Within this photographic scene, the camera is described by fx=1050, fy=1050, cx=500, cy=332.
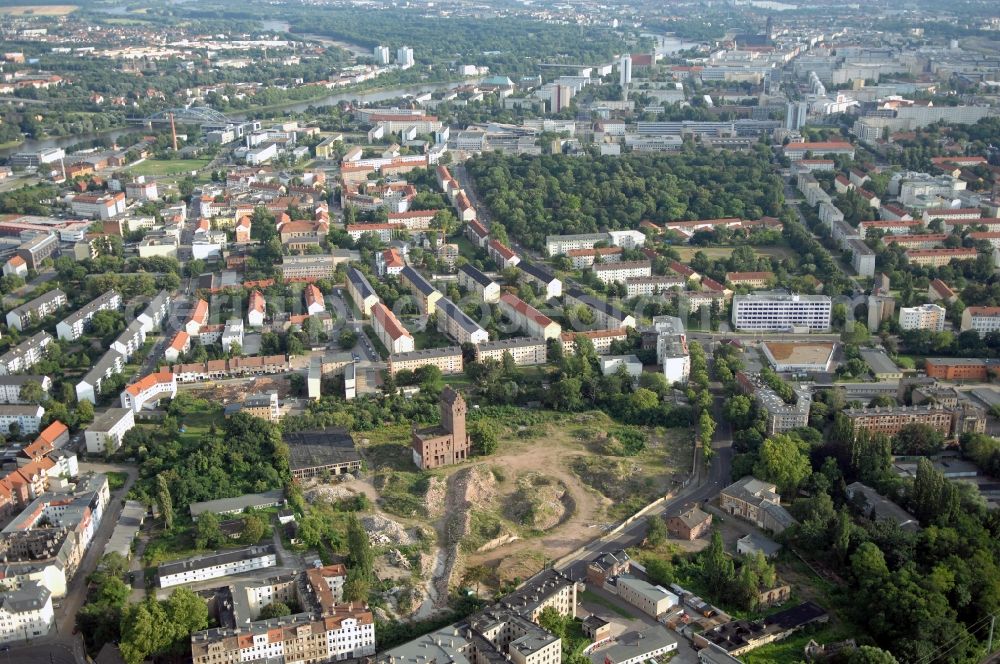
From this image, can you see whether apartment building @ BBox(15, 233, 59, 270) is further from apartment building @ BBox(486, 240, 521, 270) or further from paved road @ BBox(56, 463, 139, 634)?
paved road @ BBox(56, 463, 139, 634)

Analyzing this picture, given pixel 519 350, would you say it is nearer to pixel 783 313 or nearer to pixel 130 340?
pixel 783 313

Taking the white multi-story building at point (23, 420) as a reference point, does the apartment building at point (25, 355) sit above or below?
above

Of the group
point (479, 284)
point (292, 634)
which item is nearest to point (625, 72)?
point (479, 284)

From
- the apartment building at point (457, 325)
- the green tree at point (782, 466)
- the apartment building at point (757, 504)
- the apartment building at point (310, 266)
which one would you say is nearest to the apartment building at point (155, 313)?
the apartment building at point (310, 266)

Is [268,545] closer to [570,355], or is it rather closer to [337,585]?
[337,585]

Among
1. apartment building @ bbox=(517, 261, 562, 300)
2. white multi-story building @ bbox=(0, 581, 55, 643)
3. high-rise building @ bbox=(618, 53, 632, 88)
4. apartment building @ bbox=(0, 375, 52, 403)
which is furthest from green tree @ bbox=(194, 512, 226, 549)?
high-rise building @ bbox=(618, 53, 632, 88)

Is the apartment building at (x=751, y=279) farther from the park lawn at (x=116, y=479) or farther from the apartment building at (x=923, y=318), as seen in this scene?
the park lawn at (x=116, y=479)
